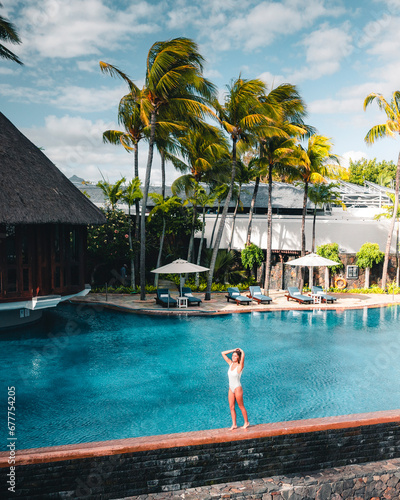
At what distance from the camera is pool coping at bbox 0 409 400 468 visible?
20.2 feet

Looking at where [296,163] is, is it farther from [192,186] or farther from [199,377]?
[199,377]

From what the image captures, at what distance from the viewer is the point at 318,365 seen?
11875mm

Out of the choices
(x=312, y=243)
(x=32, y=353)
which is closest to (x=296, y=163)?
(x=312, y=243)

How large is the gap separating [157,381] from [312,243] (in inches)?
669

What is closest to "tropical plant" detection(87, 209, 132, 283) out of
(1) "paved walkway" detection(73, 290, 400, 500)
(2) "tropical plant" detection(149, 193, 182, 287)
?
(2) "tropical plant" detection(149, 193, 182, 287)

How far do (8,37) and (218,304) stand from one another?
14657mm

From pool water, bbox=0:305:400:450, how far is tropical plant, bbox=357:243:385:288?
660cm

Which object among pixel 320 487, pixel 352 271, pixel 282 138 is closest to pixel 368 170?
pixel 352 271

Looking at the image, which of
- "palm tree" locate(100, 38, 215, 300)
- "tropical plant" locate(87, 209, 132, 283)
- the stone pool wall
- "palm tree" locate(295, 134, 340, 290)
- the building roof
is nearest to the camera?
the stone pool wall

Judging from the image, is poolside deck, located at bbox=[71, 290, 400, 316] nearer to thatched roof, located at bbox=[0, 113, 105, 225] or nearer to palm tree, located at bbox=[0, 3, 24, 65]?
thatched roof, located at bbox=[0, 113, 105, 225]

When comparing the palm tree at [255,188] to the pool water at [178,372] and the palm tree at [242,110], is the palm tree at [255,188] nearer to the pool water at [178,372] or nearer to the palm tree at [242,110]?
the palm tree at [242,110]

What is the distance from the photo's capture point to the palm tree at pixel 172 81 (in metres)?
17.5

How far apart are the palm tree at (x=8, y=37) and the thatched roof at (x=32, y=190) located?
2.52m

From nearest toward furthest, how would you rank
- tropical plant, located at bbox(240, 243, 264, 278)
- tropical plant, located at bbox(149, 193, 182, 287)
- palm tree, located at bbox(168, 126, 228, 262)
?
palm tree, located at bbox(168, 126, 228, 262), tropical plant, located at bbox(149, 193, 182, 287), tropical plant, located at bbox(240, 243, 264, 278)
